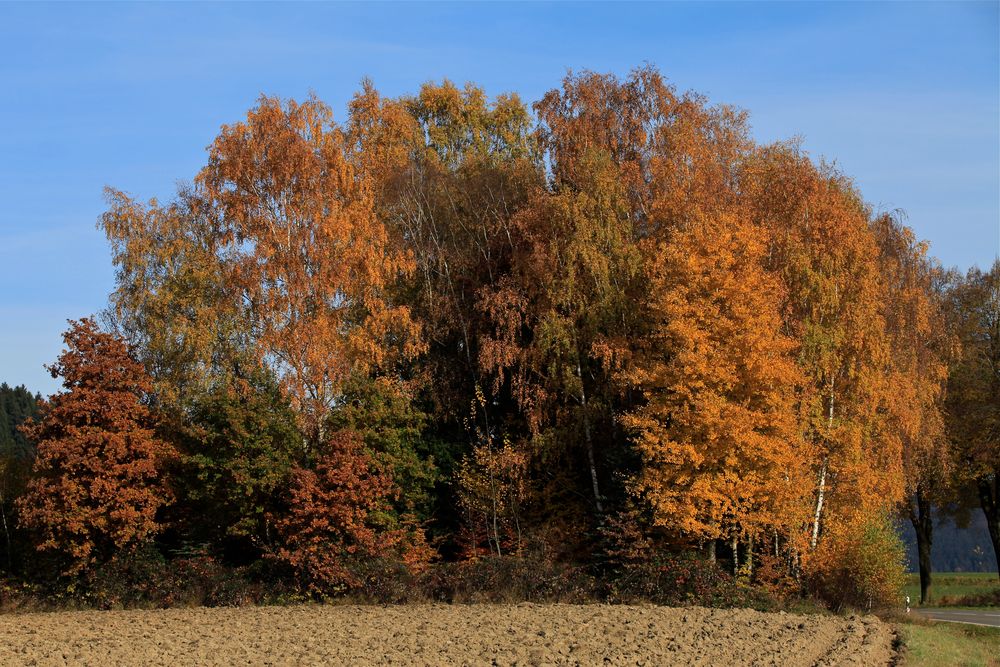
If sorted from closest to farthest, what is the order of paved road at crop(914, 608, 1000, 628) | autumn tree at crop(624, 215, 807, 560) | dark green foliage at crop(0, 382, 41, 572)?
autumn tree at crop(624, 215, 807, 560) < paved road at crop(914, 608, 1000, 628) < dark green foliage at crop(0, 382, 41, 572)

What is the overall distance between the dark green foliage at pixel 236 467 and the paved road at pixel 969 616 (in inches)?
792

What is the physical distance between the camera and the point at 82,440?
29.4m

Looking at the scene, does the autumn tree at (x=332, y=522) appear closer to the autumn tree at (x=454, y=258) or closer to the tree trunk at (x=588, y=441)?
the autumn tree at (x=454, y=258)

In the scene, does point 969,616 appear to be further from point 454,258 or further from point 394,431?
point 454,258

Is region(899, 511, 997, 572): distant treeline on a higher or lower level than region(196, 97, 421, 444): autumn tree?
lower

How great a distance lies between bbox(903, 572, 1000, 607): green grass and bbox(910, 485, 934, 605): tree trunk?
51 centimetres

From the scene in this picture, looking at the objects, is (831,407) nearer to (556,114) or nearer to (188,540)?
(556,114)

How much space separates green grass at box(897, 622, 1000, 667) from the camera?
20.1 m

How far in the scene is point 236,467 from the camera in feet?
98.1

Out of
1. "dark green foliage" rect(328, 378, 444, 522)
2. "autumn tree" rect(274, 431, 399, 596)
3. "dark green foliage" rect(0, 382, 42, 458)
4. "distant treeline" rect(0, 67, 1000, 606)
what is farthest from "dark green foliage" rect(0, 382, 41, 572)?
"dark green foliage" rect(0, 382, 42, 458)

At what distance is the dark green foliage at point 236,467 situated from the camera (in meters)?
29.9

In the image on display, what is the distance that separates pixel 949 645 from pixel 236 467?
19467mm

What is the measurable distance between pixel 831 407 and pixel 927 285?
1305cm

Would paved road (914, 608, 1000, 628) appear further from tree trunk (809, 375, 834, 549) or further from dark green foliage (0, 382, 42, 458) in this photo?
dark green foliage (0, 382, 42, 458)
